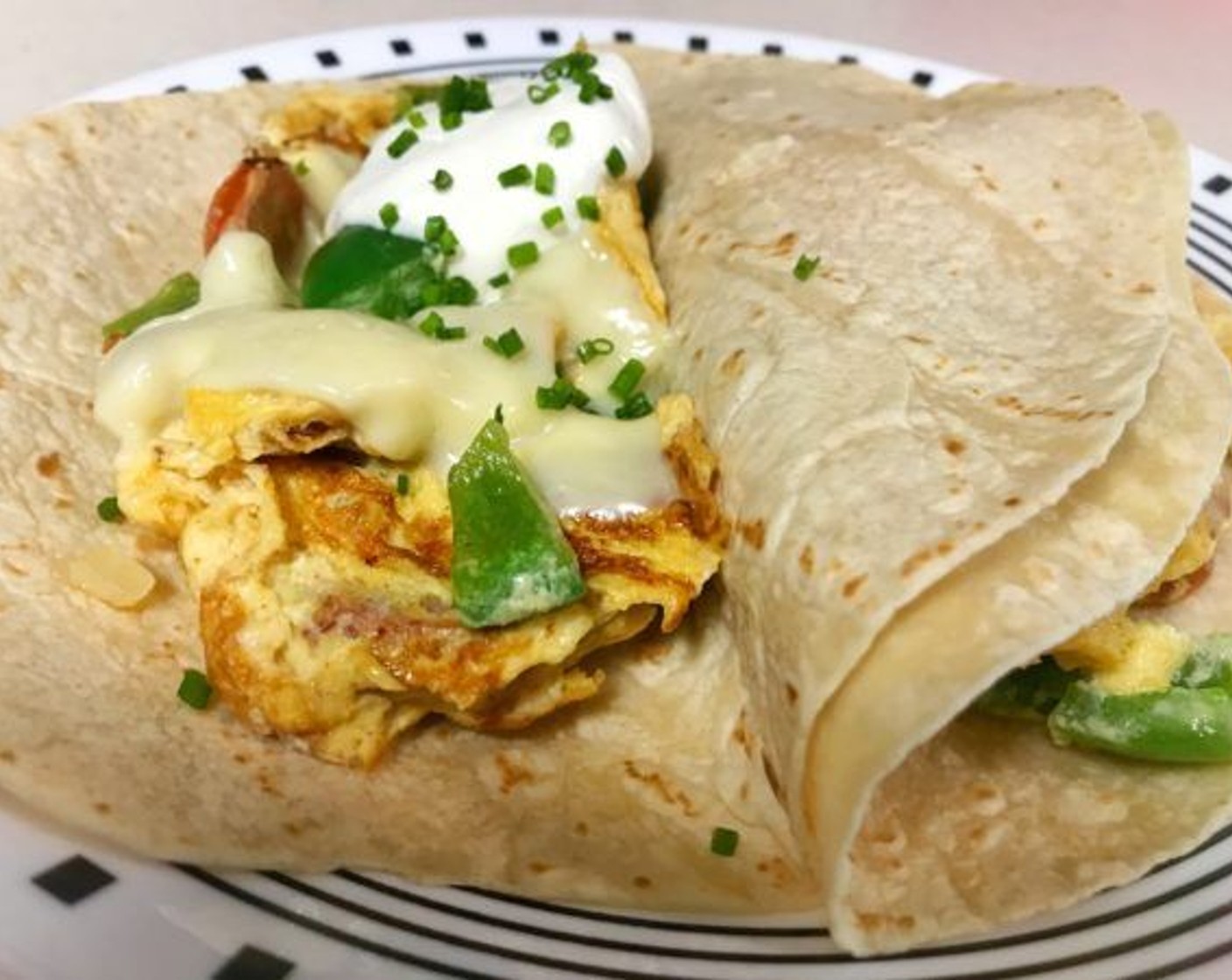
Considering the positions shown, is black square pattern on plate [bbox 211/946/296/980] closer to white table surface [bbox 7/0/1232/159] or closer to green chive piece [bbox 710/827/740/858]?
green chive piece [bbox 710/827/740/858]

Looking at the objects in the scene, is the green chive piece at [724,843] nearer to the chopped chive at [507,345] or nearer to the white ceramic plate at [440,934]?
the white ceramic plate at [440,934]

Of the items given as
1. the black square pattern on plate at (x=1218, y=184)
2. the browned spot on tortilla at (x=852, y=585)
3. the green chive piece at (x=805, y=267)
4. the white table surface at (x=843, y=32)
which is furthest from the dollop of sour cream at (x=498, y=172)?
the white table surface at (x=843, y=32)

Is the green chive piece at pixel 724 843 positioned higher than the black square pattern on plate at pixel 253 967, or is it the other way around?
the black square pattern on plate at pixel 253 967

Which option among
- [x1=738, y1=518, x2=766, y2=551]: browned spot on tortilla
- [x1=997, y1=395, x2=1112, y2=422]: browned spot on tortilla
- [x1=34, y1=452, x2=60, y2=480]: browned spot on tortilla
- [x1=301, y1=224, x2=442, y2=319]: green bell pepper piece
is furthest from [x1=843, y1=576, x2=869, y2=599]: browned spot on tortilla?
[x1=34, y1=452, x2=60, y2=480]: browned spot on tortilla

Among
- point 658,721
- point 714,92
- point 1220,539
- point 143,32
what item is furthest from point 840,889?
point 143,32

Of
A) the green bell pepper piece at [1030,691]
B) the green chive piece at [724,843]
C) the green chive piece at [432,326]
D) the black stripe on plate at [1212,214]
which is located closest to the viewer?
the green chive piece at [724,843]

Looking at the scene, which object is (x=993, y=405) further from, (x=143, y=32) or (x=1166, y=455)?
(x=143, y=32)
